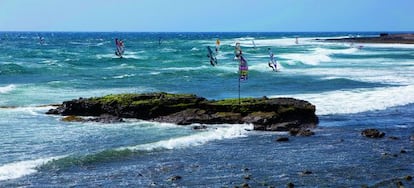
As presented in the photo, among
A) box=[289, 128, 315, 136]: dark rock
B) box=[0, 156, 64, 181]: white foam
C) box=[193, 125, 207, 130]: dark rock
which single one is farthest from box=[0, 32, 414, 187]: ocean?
box=[289, 128, 315, 136]: dark rock

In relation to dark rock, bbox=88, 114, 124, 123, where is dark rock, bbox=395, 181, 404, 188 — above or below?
above

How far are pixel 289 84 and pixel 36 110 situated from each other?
2251 centimetres

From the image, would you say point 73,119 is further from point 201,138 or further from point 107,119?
point 201,138

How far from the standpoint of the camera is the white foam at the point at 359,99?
33994 millimetres

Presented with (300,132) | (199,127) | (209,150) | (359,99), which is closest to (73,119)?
(199,127)

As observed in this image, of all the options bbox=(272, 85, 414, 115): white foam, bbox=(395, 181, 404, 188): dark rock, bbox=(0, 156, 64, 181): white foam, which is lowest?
bbox=(272, 85, 414, 115): white foam

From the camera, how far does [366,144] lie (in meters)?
23.9

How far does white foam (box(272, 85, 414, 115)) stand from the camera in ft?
112

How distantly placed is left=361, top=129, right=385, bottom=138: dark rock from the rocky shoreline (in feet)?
8.97

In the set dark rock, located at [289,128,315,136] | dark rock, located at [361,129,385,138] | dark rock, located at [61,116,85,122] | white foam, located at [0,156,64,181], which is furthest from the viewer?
dark rock, located at [61,116,85,122]

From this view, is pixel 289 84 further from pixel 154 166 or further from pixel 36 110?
pixel 154 166

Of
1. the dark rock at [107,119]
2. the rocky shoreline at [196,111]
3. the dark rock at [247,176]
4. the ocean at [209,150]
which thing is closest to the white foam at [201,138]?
the ocean at [209,150]

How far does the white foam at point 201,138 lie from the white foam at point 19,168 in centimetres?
351

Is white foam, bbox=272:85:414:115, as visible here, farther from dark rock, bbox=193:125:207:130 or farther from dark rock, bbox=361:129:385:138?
dark rock, bbox=193:125:207:130
